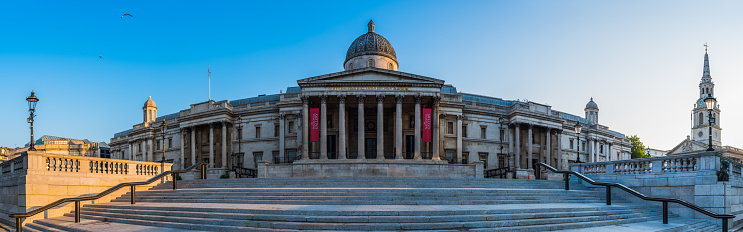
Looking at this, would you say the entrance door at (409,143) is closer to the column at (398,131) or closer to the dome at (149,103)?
the column at (398,131)

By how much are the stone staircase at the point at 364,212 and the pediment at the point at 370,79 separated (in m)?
17.1

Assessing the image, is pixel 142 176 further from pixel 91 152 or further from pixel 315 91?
pixel 91 152

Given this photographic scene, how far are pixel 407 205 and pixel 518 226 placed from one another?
3697 mm

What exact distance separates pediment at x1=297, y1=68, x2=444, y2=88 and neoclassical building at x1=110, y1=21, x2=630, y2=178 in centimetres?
8

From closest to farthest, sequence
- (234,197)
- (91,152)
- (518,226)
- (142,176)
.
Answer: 1. (518,226)
2. (234,197)
3. (142,176)
4. (91,152)

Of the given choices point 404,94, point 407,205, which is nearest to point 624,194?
point 407,205

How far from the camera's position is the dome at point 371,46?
147 ft

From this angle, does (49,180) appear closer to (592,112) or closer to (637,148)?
(592,112)

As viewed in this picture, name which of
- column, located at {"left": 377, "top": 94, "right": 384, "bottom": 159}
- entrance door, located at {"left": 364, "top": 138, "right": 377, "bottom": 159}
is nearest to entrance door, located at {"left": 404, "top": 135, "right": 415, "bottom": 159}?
entrance door, located at {"left": 364, "top": 138, "right": 377, "bottom": 159}

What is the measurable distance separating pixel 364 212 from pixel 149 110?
6486cm

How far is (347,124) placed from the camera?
3981 centimetres

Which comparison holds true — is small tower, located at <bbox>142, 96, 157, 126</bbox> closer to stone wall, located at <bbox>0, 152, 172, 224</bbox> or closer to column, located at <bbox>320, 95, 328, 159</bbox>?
column, located at <bbox>320, 95, 328, 159</bbox>

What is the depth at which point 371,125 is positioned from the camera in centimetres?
4078

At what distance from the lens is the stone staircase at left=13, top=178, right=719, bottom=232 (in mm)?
11055
